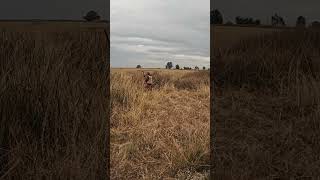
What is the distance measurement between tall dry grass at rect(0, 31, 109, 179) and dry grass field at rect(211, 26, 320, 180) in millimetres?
1236

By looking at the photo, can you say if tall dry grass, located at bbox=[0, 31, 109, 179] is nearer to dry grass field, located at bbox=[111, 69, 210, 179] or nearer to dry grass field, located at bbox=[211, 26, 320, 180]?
dry grass field, located at bbox=[111, 69, 210, 179]

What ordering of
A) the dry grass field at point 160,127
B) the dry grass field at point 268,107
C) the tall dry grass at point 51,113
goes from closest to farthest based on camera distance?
1. the tall dry grass at point 51,113
2. the dry grass field at point 160,127
3. the dry grass field at point 268,107

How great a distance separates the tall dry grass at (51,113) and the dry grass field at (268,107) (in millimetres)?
1236

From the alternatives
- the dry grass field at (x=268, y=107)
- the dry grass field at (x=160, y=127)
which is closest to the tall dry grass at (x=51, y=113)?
the dry grass field at (x=160, y=127)

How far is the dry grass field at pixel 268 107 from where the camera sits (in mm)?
4757

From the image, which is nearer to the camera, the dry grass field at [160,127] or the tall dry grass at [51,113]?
the tall dry grass at [51,113]

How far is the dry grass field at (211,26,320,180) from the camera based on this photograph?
476 centimetres

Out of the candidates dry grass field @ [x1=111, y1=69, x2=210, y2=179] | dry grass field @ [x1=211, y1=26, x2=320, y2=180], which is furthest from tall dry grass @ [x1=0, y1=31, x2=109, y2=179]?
dry grass field @ [x1=211, y1=26, x2=320, y2=180]

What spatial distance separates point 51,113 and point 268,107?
266 cm

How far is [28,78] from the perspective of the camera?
4.64 meters

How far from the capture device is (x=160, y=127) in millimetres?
5391

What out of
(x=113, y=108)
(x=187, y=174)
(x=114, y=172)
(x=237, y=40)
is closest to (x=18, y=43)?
(x=113, y=108)

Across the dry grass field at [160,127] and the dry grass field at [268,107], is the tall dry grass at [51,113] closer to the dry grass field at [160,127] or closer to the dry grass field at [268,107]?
the dry grass field at [160,127]

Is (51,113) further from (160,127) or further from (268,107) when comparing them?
(268,107)
